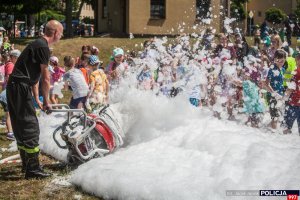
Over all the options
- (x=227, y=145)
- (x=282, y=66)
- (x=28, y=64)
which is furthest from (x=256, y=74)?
(x=28, y=64)

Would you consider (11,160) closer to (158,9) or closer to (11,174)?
(11,174)

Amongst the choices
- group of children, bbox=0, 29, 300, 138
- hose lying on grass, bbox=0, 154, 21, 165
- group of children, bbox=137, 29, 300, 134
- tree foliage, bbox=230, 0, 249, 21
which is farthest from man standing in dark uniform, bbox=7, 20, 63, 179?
tree foliage, bbox=230, 0, 249, 21

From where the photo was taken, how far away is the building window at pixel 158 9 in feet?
101

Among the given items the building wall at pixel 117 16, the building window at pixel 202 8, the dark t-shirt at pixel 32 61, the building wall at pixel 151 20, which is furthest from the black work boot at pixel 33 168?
the building window at pixel 202 8

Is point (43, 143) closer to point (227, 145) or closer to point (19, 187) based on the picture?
point (19, 187)

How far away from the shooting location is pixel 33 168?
21.2 ft

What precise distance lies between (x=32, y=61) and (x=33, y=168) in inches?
56.7

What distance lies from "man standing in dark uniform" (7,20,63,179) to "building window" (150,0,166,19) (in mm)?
24790

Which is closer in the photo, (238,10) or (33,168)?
(33,168)

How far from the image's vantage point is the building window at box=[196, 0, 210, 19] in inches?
1232

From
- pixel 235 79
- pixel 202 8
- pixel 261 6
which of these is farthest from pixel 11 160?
pixel 261 6

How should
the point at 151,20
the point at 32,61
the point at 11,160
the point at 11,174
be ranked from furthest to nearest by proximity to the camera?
the point at 151,20 → the point at 11,160 → the point at 11,174 → the point at 32,61

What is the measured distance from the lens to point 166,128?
7.36m

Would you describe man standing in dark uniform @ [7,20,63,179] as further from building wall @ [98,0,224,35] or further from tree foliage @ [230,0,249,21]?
tree foliage @ [230,0,249,21]
